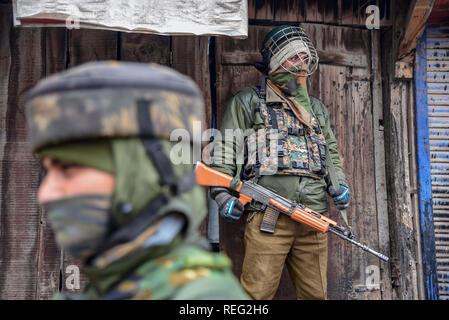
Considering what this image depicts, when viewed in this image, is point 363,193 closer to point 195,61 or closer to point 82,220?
point 195,61

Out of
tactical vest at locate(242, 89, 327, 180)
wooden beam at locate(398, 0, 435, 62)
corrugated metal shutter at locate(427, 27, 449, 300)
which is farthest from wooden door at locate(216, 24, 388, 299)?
tactical vest at locate(242, 89, 327, 180)

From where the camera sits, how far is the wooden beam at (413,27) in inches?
140

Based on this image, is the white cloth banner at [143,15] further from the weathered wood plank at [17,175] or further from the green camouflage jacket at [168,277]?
the green camouflage jacket at [168,277]

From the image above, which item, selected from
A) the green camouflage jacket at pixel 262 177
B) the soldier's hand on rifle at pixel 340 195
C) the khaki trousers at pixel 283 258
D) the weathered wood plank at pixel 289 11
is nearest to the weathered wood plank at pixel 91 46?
the green camouflage jacket at pixel 262 177

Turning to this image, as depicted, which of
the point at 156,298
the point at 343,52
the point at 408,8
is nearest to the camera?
the point at 156,298

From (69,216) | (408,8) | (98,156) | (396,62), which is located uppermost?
(408,8)

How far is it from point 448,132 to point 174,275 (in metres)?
3.45

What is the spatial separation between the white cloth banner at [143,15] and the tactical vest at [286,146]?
2.06 feet

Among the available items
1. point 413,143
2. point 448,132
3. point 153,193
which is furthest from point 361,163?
point 153,193

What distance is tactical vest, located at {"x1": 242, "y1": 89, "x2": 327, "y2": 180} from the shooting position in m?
3.24

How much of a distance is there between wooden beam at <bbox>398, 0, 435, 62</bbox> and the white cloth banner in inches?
56.5

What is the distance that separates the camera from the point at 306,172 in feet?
10.8

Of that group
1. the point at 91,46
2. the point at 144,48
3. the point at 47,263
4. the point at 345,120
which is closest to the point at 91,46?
the point at 91,46

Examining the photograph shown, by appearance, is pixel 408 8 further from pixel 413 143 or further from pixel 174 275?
pixel 174 275
